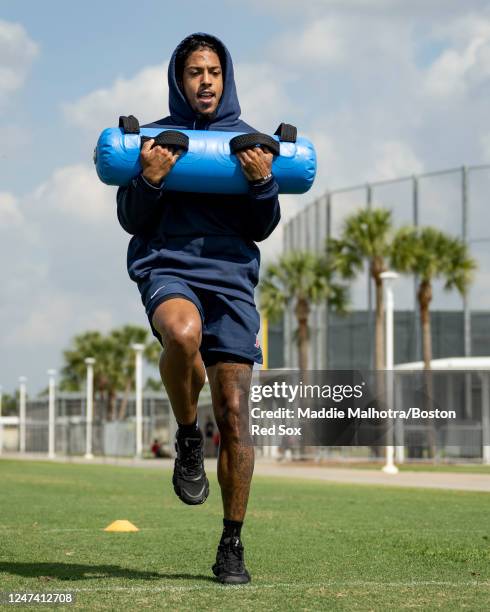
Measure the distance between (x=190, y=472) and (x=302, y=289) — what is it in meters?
44.8

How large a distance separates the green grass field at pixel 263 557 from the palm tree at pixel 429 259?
3380 centimetres

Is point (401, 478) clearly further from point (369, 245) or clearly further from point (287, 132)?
point (287, 132)

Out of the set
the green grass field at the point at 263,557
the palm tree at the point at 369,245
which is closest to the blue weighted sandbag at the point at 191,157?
the green grass field at the point at 263,557

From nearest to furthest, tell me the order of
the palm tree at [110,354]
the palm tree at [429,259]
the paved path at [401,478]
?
the paved path at [401,478]
the palm tree at [429,259]
the palm tree at [110,354]

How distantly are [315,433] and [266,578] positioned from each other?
38.1ft

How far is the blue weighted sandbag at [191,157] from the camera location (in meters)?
5.54

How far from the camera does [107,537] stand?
26.7 ft

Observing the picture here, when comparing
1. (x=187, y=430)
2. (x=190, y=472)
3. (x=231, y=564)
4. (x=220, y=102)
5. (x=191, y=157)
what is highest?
(x=220, y=102)

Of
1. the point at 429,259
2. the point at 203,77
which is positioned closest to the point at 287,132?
the point at 203,77

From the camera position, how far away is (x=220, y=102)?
5.82m

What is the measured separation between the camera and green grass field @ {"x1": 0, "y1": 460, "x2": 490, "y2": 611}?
191 inches

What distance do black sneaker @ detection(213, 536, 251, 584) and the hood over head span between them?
78.3 inches

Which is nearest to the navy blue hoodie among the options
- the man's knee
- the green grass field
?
the man's knee

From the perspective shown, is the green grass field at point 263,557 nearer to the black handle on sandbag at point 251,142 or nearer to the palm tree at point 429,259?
the black handle on sandbag at point 251,142
